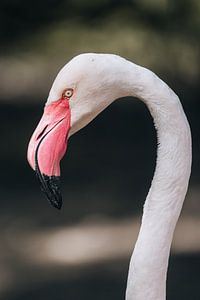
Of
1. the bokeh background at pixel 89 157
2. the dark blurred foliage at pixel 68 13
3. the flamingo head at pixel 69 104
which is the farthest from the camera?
the dark blurred foliage at pixel 68 13

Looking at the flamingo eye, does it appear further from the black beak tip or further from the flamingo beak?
the black beak tip

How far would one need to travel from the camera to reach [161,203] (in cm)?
229

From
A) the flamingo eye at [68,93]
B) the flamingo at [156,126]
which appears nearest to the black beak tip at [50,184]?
the flamingo at [156,126]

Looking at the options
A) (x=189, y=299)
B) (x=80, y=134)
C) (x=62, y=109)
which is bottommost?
(x=189, y=299)

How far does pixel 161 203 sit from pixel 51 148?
29 centimetres

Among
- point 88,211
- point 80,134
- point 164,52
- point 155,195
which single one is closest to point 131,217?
point 88,211

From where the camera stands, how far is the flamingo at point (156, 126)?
219 cm

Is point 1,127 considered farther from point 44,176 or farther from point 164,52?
point 44,176

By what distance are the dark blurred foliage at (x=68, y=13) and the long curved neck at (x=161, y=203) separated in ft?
15.4

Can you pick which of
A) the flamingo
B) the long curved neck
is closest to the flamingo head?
the flamingo

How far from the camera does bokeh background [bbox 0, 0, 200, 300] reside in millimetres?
4547

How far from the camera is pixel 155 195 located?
2.30m

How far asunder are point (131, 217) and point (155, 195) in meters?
2.70

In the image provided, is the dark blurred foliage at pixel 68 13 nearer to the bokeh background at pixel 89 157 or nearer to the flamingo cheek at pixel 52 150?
the bokeh background at pixel 89 157
